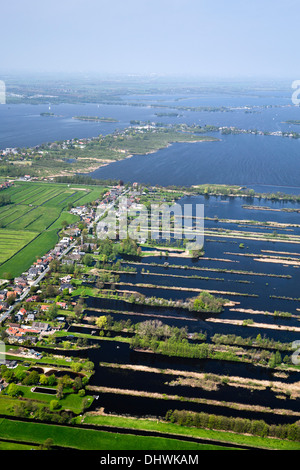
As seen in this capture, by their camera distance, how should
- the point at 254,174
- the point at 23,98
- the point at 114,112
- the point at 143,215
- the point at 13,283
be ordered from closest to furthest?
the point at 13,283
the point at 143,215
the point at 254,174
the point at 114,112
the point at 23,98

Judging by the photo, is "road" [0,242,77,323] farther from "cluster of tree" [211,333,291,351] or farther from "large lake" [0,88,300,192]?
"large lake" [0,88,300,192]

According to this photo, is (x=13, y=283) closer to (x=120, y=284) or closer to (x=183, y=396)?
(x=120, y=284)

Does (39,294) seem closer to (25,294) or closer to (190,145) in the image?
(25,294)

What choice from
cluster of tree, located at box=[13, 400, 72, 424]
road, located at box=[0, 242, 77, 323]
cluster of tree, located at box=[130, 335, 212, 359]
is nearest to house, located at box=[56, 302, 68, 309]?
road, located at box=[0, 242, 77, 323]

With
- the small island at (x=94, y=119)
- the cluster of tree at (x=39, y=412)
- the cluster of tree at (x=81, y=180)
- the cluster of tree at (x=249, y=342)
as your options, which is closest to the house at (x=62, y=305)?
the cluster of tree at (x=39, y=412)

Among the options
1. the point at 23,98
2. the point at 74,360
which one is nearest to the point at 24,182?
the point at 74,360

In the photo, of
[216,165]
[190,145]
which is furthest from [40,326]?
[190,145]
